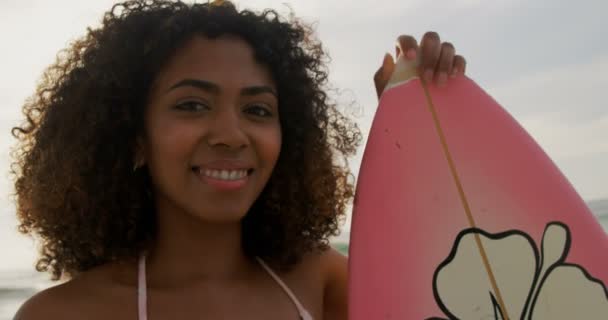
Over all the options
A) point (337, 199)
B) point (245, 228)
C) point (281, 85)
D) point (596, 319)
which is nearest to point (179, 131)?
point (281, 85)

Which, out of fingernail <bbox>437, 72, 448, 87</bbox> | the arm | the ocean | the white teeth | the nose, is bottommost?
the ocean

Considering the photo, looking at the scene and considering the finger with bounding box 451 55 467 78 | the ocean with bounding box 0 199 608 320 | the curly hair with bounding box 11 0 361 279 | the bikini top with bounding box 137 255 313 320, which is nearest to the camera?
the bikini top with bounding box 137 255 313 320

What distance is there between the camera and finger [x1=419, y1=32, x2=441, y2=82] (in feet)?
7.50

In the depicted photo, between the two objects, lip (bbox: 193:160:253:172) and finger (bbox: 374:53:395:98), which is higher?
finger (bbox: 374:53:395:98)

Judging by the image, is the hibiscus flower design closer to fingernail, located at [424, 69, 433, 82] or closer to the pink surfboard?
the pink surfboard

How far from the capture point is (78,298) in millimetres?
2137

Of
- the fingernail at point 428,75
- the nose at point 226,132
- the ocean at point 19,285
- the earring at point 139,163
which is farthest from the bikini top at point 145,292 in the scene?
the ocean at point 19,285

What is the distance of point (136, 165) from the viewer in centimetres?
230

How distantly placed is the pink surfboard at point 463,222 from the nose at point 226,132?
22.4 inches

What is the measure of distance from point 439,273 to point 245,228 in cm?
73

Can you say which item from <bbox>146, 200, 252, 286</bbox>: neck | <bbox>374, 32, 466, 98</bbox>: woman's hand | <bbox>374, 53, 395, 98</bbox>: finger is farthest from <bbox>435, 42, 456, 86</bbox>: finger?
<bbox>146, 200, 252, 286</bbox>: neck

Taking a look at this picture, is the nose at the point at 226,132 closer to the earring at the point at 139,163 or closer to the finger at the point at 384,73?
the earring at the point at 139,163

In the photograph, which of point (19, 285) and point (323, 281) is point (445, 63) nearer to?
point (323, 281)

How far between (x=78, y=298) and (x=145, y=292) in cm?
20
